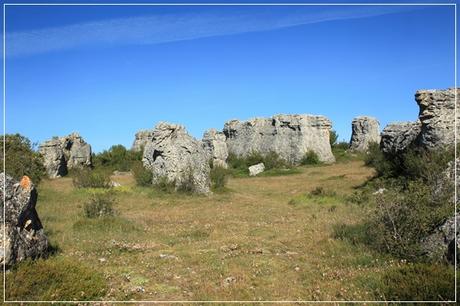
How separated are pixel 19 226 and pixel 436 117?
21.3 m

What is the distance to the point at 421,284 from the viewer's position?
7910mm

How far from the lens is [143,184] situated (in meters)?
32.3

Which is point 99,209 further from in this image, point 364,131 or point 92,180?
point 364,131

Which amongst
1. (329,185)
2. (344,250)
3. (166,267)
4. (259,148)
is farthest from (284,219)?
(259,148)

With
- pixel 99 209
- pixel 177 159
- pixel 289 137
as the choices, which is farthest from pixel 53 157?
pixel 99 209

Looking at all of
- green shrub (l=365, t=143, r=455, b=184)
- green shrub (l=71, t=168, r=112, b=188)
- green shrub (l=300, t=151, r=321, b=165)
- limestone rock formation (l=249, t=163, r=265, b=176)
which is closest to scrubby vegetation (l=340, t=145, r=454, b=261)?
green shrub (l=365, t=143, r=455, b=184)

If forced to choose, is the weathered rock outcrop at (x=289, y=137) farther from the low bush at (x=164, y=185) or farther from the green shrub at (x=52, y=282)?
the green shrub at (x=52, y=282)

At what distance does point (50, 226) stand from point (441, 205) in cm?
1248

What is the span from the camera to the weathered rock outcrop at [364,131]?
7356 cm

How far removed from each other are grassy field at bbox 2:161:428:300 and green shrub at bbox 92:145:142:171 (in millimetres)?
44045

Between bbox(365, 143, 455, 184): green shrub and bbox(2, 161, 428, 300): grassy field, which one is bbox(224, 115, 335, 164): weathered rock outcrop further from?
bbox(2, 161, 428, 300): grassy field

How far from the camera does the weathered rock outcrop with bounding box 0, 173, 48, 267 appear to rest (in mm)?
9219

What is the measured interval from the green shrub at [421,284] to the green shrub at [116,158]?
58704 mm

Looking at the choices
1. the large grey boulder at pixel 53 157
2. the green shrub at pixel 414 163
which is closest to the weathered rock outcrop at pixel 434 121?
the green shrub at pixel 414 163
